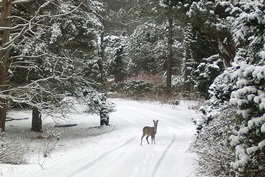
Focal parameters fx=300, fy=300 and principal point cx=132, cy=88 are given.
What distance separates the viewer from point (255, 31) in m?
4.76

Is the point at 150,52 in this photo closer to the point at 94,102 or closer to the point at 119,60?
the point at 119,60

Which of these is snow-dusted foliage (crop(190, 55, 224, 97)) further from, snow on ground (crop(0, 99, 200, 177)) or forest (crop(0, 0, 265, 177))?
snow on ground (crop(0, 99, 200, 177))

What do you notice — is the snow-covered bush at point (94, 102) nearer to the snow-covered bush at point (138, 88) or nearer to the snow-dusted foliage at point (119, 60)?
the snow-covered bush at point (138, 88)

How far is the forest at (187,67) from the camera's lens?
4.53 metres

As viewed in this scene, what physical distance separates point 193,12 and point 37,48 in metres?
7.53

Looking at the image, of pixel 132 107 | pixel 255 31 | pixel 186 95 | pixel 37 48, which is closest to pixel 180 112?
pixel 186 95

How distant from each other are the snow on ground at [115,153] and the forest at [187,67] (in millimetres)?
892

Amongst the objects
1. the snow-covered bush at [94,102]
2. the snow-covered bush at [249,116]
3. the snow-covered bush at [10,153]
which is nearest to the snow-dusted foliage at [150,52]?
the snow-covered bush at [94,102]

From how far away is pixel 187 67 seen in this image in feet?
44.0

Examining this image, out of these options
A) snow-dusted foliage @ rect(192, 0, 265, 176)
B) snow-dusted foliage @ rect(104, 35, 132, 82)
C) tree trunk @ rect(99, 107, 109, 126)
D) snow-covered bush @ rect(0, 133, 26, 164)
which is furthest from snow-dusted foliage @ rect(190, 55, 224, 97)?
snow-dusted foliage @ rect(104, 35, 132, 82)

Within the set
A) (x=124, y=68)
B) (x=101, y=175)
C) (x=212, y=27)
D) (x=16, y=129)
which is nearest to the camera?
(x=101, y=175)

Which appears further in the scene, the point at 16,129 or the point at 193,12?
the point at 16,129

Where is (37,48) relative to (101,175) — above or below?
above

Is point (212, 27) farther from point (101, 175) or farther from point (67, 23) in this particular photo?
point (67, 23)
